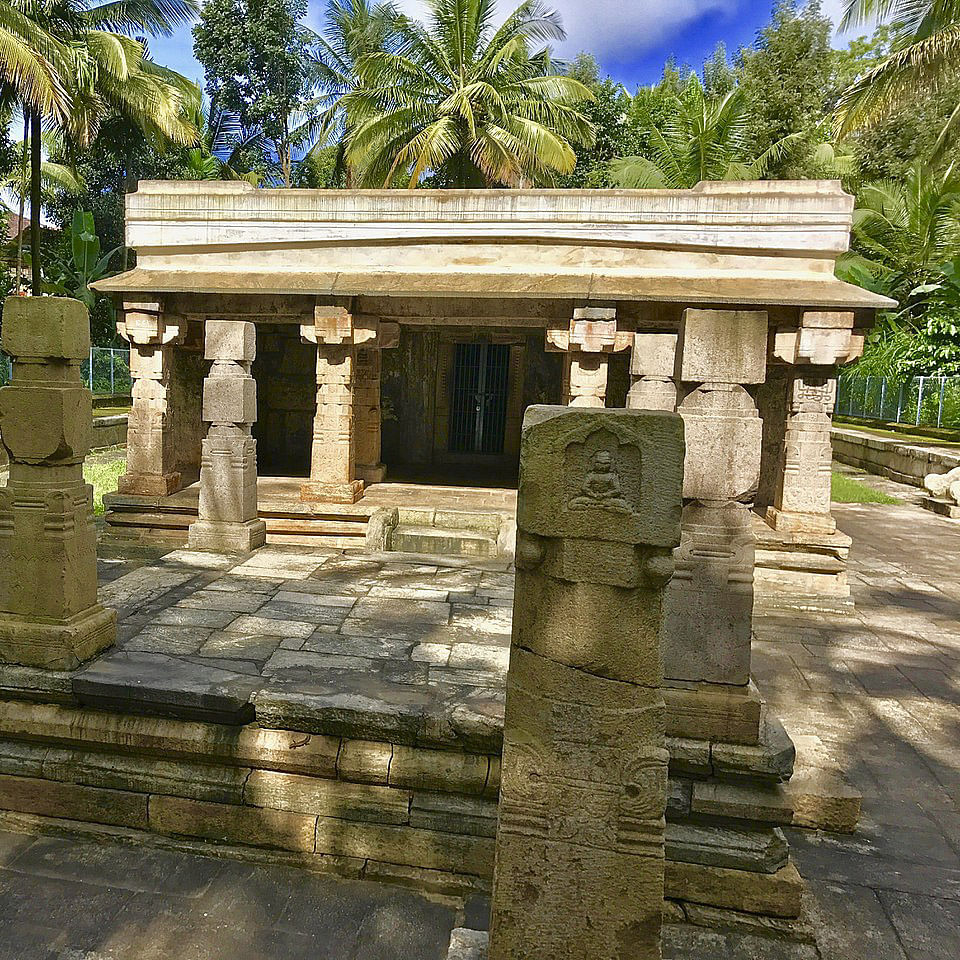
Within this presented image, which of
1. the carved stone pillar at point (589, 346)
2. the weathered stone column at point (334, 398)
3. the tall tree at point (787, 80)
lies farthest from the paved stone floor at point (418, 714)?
the tall tree at point (787, 80)

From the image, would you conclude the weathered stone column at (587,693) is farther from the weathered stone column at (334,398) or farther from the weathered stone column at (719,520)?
the weathered stone column at (334,398)

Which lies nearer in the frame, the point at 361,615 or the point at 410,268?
the point at 361,615

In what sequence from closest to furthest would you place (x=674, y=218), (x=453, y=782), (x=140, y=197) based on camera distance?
1. (x=453, y=782)
2. (x=674, y=218)
3. (x=140, y=197)

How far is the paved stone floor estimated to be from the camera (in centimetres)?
309

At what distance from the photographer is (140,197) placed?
360 inches

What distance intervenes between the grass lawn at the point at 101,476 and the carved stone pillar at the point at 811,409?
936cm

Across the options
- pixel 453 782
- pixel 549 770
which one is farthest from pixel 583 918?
pixel 453 782

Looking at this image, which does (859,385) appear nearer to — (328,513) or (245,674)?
(328,513)

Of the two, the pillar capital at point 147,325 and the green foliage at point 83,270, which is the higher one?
the green foliage at point 83,270

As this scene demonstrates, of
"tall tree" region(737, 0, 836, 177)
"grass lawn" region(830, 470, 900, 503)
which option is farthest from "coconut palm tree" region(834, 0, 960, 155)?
"tall tree" region(737, 0, 836, 177)

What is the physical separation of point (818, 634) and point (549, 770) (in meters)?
5.61

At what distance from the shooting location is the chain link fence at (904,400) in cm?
1803

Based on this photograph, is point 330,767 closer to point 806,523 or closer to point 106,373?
point 806,523

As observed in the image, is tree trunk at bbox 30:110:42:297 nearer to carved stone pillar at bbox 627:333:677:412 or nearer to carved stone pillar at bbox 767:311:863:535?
carved stone pillar at bbox 627:333:677:412
